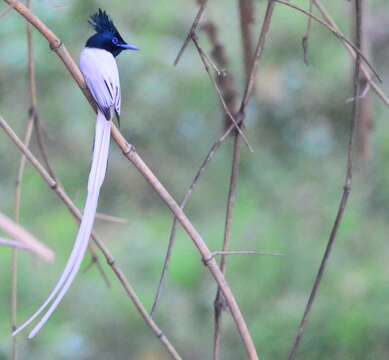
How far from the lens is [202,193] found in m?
5.45

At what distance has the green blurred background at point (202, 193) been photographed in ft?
14.2

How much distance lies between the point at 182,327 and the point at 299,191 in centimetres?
112

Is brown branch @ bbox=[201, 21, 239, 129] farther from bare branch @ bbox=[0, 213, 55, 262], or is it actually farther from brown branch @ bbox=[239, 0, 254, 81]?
bare branch @ bbox=[0, 213, 55, 262]

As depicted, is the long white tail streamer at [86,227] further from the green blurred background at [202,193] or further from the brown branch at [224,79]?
the green blurred background at [202,193]

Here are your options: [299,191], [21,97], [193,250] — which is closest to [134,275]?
[193,250]

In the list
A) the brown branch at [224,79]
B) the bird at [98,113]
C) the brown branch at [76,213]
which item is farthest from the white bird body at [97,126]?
the brown branch at [224,79]

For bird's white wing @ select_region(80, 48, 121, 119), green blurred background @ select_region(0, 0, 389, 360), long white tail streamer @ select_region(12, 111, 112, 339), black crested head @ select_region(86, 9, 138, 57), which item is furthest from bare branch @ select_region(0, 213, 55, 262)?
green blurred background @ select_region(0, 0, 389, 360)

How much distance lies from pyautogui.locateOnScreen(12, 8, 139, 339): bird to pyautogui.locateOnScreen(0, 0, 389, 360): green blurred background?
5.03ft

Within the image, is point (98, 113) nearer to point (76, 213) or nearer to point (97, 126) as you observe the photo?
point (97, 126)

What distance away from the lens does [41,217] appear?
532 centimetres

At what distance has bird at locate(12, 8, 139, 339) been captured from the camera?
157cm

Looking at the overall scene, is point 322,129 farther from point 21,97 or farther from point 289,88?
point 21,97

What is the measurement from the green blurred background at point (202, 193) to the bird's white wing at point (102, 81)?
162cm

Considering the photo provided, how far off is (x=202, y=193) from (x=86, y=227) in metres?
3.78
